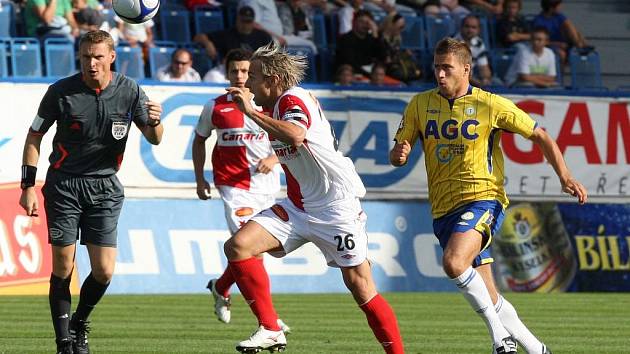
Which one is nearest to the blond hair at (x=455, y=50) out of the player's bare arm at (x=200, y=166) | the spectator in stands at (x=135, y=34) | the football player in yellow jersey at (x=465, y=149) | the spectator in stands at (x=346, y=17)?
the football player in yellow jersey at (x=465, y=149)

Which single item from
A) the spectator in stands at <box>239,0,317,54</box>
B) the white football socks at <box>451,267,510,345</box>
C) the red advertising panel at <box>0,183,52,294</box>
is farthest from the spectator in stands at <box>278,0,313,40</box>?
the white football socks at <box>451,267,510,345</box>

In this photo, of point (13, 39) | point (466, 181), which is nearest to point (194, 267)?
point (13, 39)

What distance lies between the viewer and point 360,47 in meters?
20.5

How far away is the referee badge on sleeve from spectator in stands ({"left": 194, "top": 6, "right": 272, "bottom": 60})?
9711 millimetres

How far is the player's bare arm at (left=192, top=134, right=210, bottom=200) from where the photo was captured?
12.4 metres

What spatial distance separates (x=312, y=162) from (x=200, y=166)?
13.4 feet

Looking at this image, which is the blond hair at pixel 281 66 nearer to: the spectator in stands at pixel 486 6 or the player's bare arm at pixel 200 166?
the player's bare arm at pixel 200 166

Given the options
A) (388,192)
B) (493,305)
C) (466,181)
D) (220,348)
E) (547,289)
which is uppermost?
(466,181)

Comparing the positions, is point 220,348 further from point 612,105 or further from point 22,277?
point 612,105

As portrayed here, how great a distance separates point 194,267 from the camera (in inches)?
689

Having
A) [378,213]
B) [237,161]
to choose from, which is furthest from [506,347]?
[378,213]

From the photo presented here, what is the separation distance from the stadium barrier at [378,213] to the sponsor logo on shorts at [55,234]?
289 inches

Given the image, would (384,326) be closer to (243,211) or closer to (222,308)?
(222,308)

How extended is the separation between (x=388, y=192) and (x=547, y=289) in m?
2.59
